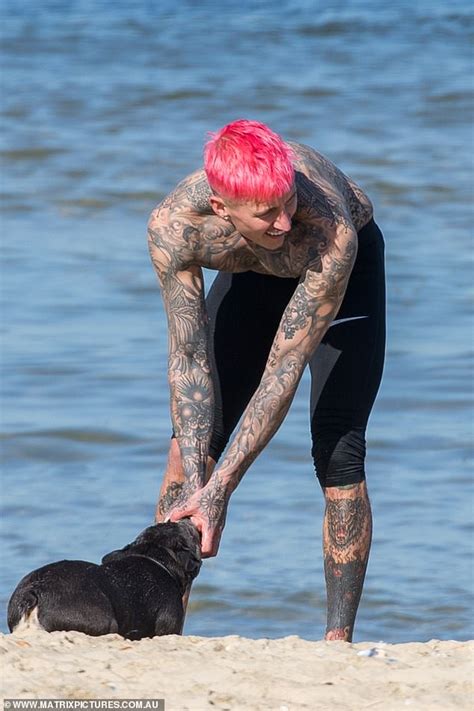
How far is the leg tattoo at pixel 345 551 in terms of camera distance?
506cm

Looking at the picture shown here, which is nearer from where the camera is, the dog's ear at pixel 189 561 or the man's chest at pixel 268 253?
the dog's ear at pixel 189 561

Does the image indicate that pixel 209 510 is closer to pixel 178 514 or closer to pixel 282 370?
pixel 178 514

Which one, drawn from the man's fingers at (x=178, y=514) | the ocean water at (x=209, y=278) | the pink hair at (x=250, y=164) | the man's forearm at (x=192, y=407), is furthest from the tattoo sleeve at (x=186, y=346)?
the ocean water at (x=209, y=278)

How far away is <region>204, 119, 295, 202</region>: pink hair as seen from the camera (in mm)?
4125

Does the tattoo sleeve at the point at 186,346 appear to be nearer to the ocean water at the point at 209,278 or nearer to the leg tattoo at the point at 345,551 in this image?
the leg tattoo at the point at 345,551

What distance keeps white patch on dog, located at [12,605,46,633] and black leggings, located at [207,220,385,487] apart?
1229 mm

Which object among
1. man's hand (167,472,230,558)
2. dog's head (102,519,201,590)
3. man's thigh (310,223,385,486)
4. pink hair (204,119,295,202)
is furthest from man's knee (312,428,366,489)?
pink hair (204,119,295,202)

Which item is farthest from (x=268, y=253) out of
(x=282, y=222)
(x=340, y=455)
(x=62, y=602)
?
(x=62, y=602)

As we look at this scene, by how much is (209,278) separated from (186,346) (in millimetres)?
5132

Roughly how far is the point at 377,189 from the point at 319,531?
7130mm

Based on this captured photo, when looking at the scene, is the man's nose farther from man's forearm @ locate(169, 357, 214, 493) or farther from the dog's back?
the dog's back

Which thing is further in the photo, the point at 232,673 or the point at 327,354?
the point at 327,354

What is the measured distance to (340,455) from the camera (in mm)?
4973

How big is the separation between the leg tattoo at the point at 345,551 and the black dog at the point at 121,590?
29.0 inches
